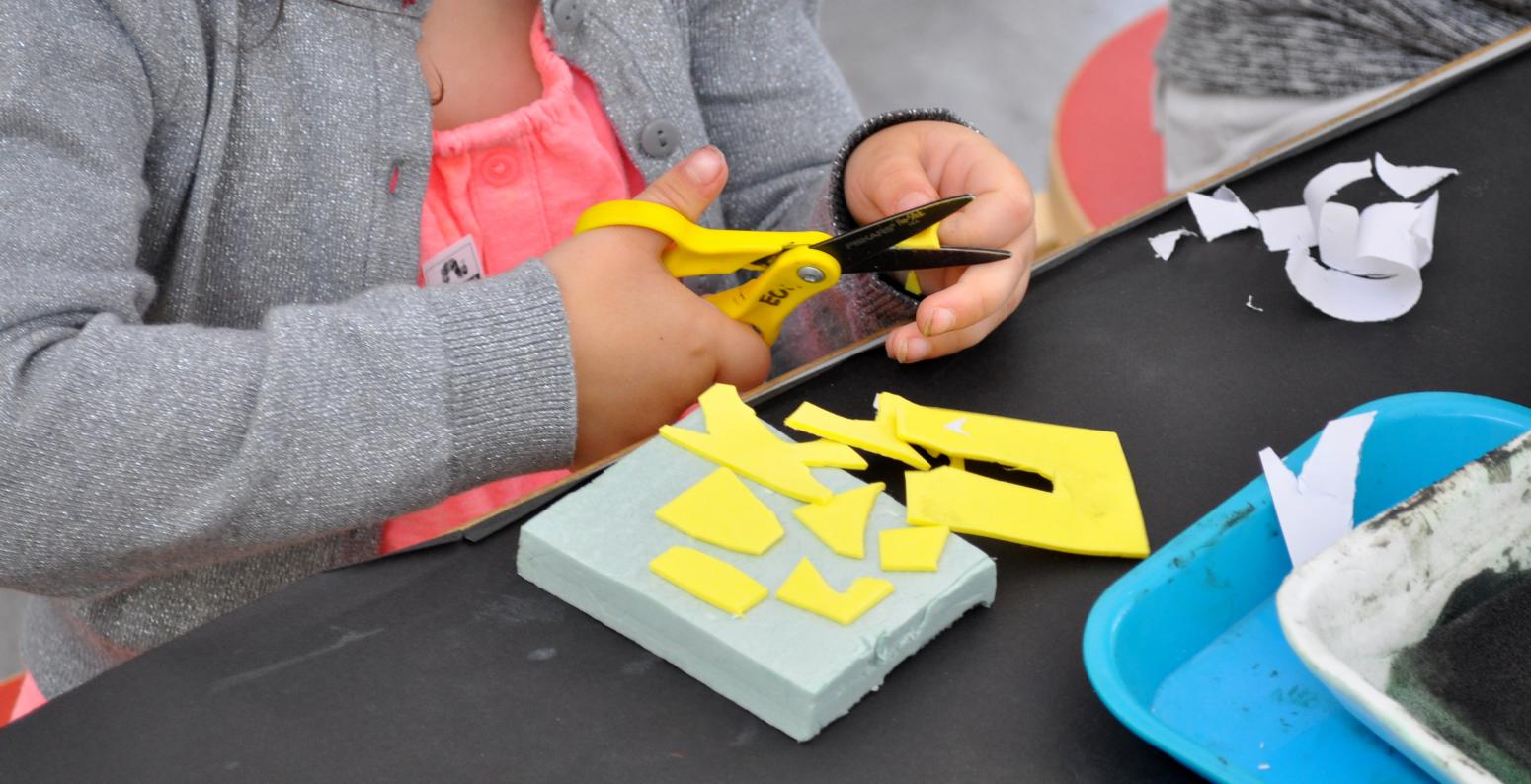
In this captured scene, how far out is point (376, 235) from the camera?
60 centimetres

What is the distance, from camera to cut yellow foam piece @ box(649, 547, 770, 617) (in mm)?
383

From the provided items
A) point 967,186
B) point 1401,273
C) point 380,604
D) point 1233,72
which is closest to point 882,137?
point 967,186

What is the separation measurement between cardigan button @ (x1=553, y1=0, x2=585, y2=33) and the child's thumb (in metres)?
0.14

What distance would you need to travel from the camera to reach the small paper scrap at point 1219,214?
60 cm

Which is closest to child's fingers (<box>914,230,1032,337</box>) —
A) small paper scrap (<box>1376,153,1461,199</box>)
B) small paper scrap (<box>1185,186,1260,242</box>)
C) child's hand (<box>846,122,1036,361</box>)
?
child's hand (<box>846,122,1036,361</box>)

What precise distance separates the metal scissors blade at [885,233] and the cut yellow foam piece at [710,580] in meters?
0.18

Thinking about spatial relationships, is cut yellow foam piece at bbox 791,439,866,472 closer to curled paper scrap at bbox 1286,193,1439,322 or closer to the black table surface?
the black table surface

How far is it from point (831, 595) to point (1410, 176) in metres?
0.42

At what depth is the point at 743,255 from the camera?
→ 0.55m

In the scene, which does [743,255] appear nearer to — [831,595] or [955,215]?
[955,215]

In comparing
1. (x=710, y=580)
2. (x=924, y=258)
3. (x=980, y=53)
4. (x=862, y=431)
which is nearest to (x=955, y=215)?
(x=924, y=258)

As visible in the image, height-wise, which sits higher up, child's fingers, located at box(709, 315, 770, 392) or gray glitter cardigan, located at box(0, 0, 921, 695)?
gray glitter cardigan, located at box(0, 0, 921, 695)

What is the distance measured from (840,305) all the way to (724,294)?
0.10 meters

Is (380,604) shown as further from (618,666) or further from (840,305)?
(840,305)
